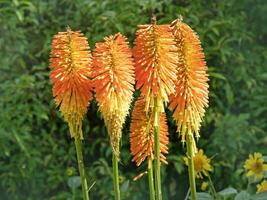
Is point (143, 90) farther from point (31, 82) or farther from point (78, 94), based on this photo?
point (31, 82)

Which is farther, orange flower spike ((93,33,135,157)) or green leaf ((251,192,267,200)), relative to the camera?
A: green leaf ((251,192,267,200))

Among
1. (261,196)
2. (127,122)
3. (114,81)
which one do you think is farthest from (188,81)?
(127,122)

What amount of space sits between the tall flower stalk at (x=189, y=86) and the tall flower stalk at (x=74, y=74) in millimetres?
212

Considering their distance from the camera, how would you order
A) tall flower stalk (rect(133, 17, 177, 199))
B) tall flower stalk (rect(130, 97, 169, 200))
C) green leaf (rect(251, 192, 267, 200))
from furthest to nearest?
green leaf (rect(251, 192, 267, 200))
tall flower stalk (rect(130, 97, 169, 200))
tall flower stalk (rect(133, 17, 177, 199))

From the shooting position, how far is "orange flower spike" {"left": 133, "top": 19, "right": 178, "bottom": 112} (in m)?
Result: 1.63

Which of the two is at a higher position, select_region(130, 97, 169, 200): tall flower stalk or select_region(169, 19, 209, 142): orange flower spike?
select_region(169, 19, 209, 142): orange flower spike

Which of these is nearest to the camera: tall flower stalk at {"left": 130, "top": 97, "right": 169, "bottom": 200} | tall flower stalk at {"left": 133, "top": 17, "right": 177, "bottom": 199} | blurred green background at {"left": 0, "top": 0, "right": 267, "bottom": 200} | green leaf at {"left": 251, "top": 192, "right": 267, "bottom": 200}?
tall flower stalk at {"left": 133, "top": 17, "right": 177, "bottom": 199}

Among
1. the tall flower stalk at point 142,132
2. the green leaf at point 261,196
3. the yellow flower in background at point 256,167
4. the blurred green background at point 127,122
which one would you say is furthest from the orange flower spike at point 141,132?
the blurred green background at point 127,122

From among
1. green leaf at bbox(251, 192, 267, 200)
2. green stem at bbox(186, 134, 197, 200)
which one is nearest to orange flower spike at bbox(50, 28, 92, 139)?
green stem at bbox(186, 134, 197, 200)

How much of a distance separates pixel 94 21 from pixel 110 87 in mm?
2167

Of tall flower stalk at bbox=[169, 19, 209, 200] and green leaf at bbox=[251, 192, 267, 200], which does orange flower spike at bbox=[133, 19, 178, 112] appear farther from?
green leaf at bbox=[251, 192, 267, 200]

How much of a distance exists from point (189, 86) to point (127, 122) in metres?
1.86

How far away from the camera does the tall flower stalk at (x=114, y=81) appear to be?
65.0 inches

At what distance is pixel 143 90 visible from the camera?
1664 millimetres
